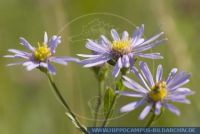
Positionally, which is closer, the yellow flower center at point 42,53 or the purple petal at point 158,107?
the purple petal at point 158,107

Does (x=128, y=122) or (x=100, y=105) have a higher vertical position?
(x=100, y=105)

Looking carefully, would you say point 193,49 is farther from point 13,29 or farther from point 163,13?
point 13,29

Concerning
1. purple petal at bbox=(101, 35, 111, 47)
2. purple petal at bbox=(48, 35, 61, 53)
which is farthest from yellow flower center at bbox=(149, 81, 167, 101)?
purple petal at bbox=(48, 35, 61, 53)

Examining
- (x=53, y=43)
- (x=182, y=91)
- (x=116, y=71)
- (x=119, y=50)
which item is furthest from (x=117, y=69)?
(x=53, y=43)

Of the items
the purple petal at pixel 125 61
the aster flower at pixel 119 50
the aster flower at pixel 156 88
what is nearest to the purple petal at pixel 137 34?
the aster flower at pixel 119 50

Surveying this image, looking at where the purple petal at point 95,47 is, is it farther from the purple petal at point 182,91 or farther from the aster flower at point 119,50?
the purple petal at point 182,91

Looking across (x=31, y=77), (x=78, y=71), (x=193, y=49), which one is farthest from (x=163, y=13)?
(x=31, y=77)
